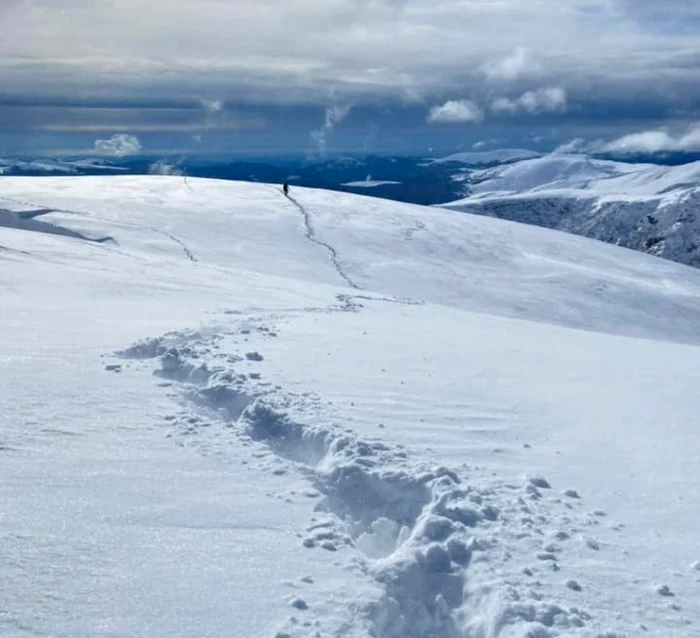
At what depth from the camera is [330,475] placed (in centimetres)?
757

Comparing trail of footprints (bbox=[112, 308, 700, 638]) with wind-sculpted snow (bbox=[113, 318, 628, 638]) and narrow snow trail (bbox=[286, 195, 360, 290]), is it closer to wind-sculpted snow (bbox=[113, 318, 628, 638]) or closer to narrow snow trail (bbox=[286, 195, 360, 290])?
wind-sculpted snow (bbox=[113, 318, 628, 638])

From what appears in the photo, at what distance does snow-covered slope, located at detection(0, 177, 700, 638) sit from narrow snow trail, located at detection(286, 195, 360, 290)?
13.4 metres

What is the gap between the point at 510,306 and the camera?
31.8 meters

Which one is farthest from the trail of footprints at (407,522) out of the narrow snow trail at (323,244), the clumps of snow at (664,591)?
the narrow snow trail at (323,244)

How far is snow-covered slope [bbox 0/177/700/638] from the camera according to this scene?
217 inches

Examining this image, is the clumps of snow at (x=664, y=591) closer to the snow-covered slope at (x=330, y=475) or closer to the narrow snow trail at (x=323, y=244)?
the snow-covered slope at (x=330, y=475)

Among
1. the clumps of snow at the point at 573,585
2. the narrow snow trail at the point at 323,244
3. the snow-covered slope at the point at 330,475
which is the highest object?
the clumps of snow at the point at 573,585

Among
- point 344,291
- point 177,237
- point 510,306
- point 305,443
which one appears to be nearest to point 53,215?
point 177,237

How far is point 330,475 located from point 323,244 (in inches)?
1151

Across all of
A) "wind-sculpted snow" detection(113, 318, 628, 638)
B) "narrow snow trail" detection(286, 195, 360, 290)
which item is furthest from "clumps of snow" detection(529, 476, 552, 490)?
"narrow snow trail" detection(286, 195, 360, 290)

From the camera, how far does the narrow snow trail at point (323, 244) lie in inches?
1247

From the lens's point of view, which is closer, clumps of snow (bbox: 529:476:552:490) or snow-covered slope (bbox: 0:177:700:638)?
snow-covered slope (bbox: 0:177:700:638)

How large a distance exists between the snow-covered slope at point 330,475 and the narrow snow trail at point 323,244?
13.4 m

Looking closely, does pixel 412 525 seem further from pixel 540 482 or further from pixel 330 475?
pixel 540 482
